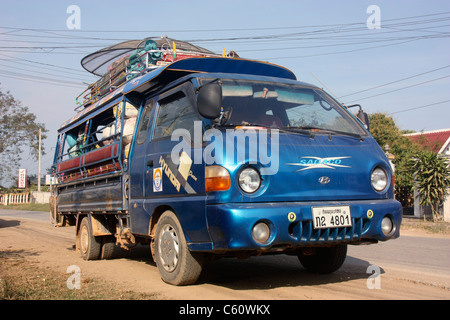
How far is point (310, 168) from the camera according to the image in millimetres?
4598

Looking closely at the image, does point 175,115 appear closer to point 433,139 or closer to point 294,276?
point 294,276

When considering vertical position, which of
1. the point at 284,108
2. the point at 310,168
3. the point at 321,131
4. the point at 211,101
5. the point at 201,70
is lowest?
the point at 310,168

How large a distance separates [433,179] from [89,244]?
13940 millimetres

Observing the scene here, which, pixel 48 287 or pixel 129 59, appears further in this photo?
pixel 129 59

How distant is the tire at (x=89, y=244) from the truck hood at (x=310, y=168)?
412 cm

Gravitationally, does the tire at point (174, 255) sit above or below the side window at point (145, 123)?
below

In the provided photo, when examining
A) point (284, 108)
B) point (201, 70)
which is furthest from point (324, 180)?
point (201, 70)

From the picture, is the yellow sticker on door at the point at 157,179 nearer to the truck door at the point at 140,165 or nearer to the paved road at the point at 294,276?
the truck door at the point at 140,165

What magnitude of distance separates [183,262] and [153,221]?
892 millimetres

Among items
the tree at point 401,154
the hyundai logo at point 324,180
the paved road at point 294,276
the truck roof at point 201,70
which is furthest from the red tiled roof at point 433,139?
the hyundai logo at point 324,180

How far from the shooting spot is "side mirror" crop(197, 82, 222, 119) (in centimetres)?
455

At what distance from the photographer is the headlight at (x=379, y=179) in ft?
16.3

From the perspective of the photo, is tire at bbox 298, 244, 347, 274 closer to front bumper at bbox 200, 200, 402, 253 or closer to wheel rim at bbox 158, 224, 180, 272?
front bumper at bbox 200, 200, 402, 253
